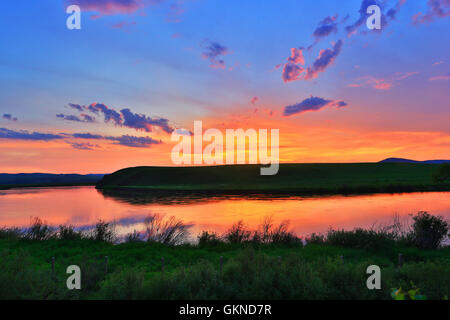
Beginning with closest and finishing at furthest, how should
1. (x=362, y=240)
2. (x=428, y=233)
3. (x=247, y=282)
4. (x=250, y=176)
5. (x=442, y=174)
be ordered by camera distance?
(x=247, y=282) → (x=362, y=240) → (x=428, y=233) → (x=442, y=174) → (x=250, y=176)

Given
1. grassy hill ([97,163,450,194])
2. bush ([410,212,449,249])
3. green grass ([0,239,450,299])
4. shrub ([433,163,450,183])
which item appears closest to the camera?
green grass ([0,239,450,299])

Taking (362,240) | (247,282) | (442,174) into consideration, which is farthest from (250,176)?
(247,282)

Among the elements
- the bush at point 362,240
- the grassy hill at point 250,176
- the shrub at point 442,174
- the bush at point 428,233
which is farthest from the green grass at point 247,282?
the grassy hill at point 250,176

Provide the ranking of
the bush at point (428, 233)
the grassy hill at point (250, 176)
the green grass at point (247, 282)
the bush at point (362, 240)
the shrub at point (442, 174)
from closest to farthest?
the green grass at point (247, 282)
the bush at point (362, 240)
the bush at point (428, 233)
the shrub at point (442, 174)
the grassy hill at point (250, 176)

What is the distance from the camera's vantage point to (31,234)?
72.0 ft

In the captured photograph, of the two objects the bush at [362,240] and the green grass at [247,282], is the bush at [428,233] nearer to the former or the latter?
the bush at [362,240]

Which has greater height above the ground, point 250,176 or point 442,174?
point 442,174

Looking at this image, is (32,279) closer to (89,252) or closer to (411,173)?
(89,252)

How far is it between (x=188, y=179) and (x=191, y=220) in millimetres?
76775

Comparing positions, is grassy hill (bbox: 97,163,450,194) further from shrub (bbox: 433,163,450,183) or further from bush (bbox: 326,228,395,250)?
bush (bbox: 326,228,395,250)

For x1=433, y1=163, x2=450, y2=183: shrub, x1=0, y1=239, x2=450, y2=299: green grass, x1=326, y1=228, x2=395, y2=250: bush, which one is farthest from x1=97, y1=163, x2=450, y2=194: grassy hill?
x1=0, y1=239, x2=450, y2=299: green grass

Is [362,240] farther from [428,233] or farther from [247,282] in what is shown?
[247,282]
